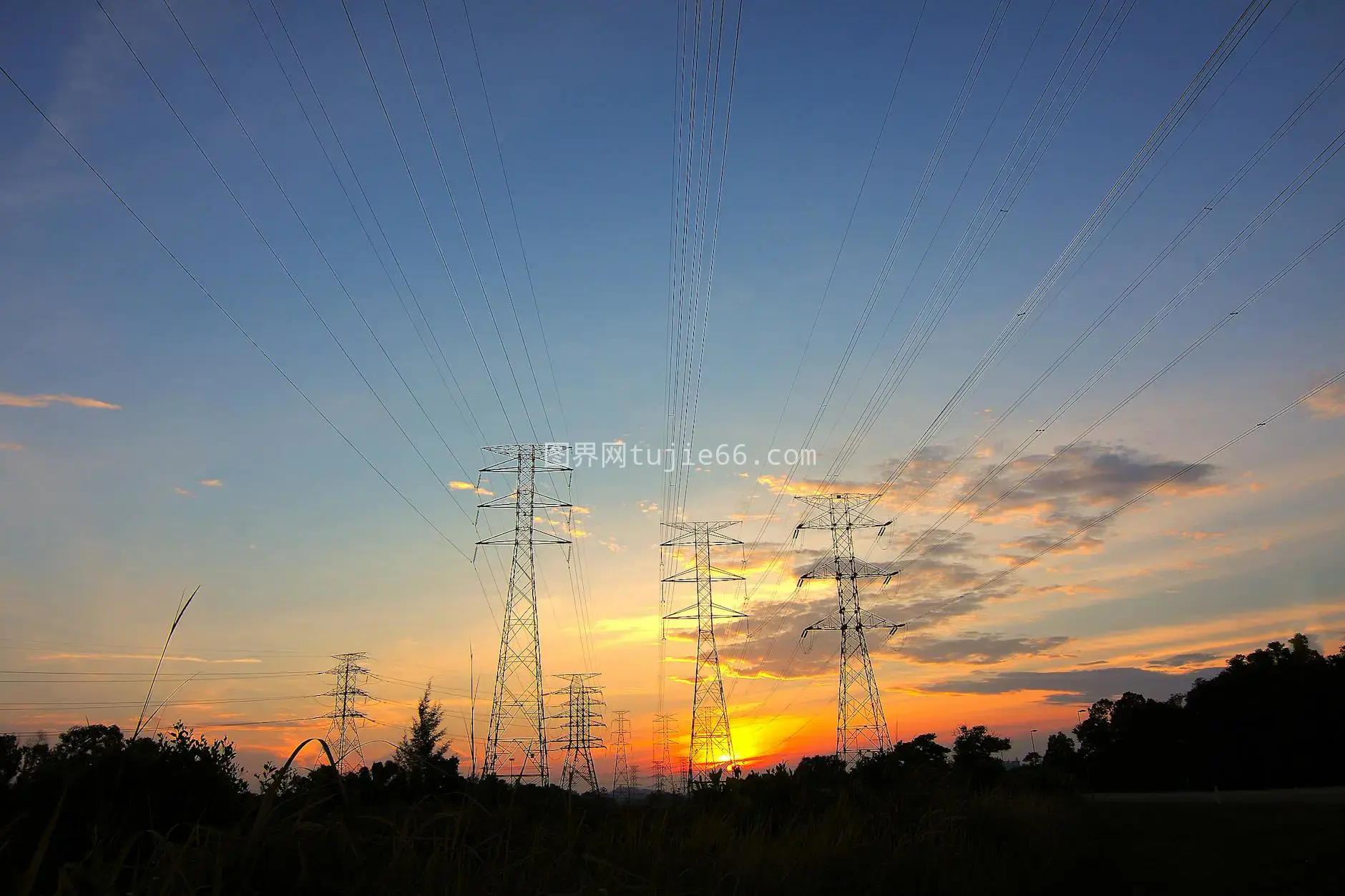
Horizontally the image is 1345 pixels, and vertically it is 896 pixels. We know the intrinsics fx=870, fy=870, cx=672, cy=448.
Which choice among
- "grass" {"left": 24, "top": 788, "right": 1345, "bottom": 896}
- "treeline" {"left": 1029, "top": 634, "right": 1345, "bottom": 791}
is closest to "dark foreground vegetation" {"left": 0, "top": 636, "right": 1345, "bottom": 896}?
"grass" {"left": 24, "top": 788, "right": 1345, "bottom": 896}

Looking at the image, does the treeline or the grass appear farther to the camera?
the treeline

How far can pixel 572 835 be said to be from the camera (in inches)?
253

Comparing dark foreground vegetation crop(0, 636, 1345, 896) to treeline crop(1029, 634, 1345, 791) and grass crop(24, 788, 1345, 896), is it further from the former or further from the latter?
treeline crop(1029, 634, 1345, 791)

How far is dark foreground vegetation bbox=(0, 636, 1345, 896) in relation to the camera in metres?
4.14

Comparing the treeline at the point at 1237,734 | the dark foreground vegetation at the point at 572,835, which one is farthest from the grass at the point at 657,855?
the treeline at the point at 1237,734

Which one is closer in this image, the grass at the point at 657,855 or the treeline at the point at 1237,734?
the grass at the point at 657,855

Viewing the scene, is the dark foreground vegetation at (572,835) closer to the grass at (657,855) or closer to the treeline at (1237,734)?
the grass at (657,855)

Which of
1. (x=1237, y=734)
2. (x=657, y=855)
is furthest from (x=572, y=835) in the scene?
(x=1237, y=734)

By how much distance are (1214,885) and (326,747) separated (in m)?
24.6

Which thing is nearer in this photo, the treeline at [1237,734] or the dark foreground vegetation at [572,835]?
the dark foreground vegetation at [572,835]

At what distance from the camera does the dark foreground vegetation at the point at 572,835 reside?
4141 mm

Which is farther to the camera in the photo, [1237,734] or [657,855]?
[1237,734]

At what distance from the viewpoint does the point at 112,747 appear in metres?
6.14

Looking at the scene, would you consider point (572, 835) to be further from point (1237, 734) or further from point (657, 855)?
point (1237, 734)
